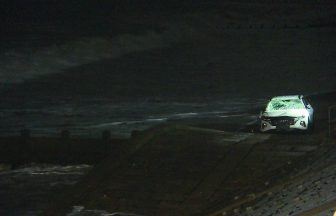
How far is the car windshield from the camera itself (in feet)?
75.7

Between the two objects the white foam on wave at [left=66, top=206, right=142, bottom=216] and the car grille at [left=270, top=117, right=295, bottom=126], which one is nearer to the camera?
the white foam on wave at [left=66, top=206, right=142, bottom=216]

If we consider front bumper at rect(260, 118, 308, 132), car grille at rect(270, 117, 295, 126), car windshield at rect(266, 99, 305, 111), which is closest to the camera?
front bumper at rect(260, 118, 308, 132)

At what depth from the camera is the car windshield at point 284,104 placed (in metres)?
23.1

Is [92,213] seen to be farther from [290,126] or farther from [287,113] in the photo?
[287,113]

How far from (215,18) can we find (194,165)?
67.7 metres

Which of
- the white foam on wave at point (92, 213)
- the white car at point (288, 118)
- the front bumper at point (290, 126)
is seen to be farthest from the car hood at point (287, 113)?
the white foam on wave at point (92, 213)


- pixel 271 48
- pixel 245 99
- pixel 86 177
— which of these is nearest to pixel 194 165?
pixel 86 177

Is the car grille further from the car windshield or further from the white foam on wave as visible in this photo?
the white foam on wave

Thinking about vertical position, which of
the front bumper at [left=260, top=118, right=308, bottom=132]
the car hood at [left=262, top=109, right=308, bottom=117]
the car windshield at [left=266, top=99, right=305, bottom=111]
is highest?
the car windshield at [left=266, top=99, right=305, bottom=111]

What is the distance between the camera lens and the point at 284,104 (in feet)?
77.3

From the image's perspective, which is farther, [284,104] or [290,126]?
[284,104]

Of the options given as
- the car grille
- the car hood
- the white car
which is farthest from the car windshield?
the car grille

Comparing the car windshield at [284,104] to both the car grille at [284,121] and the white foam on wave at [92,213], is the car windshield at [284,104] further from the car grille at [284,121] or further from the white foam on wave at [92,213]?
the white foam on wave at [92,213]

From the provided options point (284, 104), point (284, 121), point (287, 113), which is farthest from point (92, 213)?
point (284, 104)
